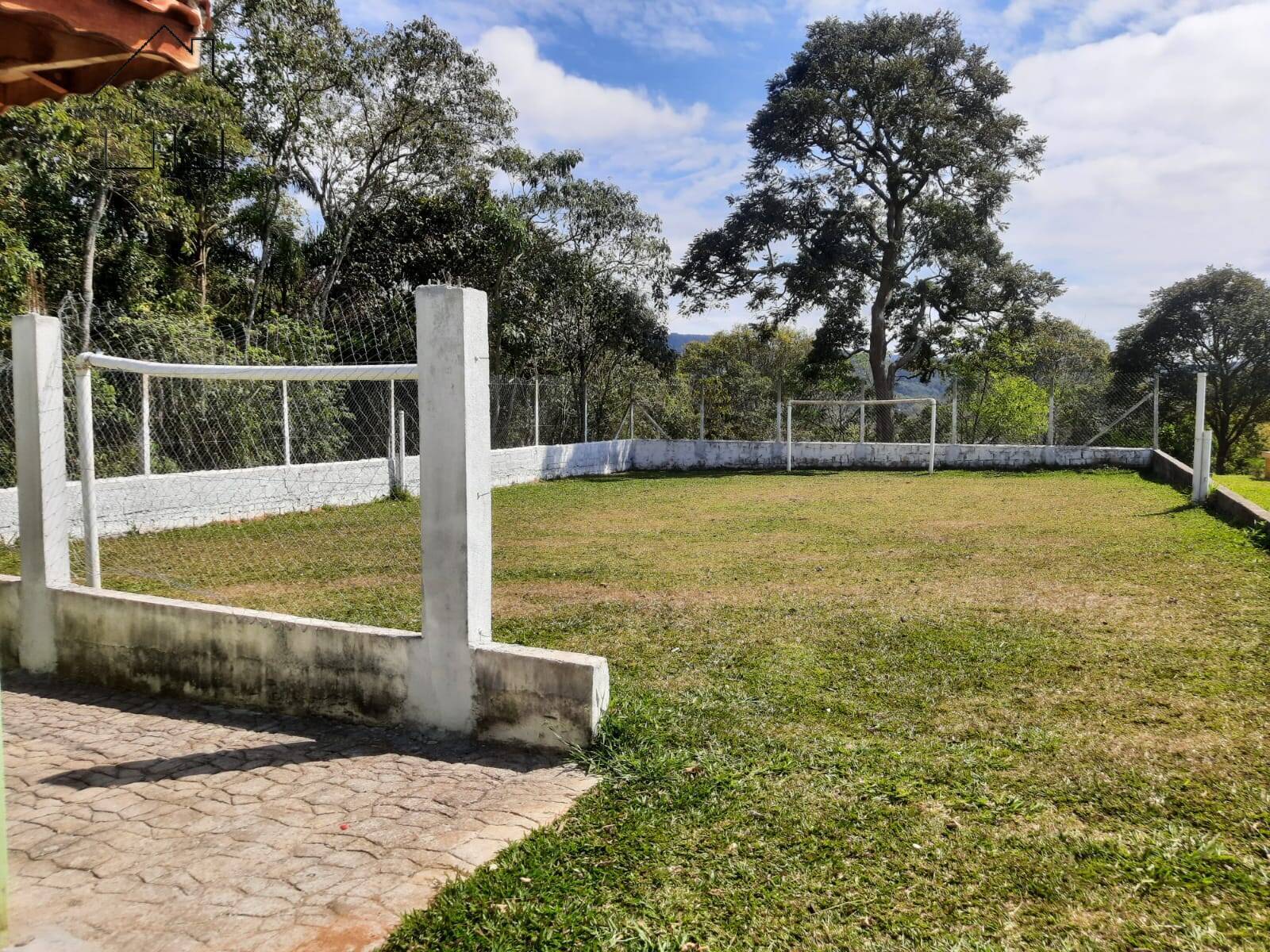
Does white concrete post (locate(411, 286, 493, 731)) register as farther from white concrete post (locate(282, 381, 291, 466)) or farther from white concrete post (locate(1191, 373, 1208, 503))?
white concrete post (locate(1191, 373, 1208, 503))

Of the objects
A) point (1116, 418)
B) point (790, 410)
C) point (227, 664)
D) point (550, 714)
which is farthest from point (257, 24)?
point (1116, 418)

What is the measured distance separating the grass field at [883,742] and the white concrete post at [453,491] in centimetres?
69

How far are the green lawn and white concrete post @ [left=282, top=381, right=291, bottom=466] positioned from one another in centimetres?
1122

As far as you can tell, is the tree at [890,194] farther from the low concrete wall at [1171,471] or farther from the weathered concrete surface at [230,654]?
the weathered concrete surface at [230,654]

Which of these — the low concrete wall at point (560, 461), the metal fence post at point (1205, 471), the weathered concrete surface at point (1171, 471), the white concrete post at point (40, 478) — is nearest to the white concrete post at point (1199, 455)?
the metal fence post at point (1205, 471)

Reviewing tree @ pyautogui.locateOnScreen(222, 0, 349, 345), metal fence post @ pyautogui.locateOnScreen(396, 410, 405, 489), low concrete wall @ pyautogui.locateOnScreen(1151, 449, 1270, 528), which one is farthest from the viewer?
tree @ pyautogui.locateOnScreen(222, 0, 349, 345)

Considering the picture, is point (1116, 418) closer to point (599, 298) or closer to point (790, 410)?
point (790, 410)

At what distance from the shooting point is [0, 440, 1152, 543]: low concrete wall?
870cm

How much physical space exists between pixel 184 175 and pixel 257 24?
272 centimetres

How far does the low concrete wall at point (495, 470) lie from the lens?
28.5 ft

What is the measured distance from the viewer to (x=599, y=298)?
19625mm

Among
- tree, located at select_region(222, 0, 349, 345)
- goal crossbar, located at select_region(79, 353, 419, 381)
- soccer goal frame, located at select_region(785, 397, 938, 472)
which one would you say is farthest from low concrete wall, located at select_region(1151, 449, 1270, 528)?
tree, located at select_region(222, 0, 349, 345)

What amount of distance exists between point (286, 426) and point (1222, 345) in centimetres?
2303

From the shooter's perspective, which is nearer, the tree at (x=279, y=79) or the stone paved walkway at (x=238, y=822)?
the stone paved walkway at (x=238, y=822)
